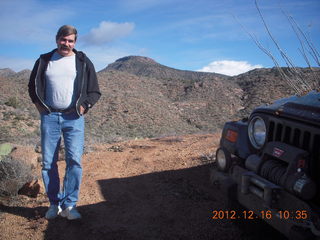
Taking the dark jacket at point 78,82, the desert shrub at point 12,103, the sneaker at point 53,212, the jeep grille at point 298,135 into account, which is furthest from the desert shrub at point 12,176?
the desert shrub at point 12,103

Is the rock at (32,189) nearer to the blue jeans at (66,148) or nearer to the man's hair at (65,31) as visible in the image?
Answer: the blue jeans at (66,148)

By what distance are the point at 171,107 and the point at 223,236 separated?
74.2 ft

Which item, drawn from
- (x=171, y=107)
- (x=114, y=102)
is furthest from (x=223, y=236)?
(x=171, y=107)

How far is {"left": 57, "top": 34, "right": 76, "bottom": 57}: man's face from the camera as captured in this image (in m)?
3.47

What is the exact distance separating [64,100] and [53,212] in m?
1.31

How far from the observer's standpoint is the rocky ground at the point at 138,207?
137 inches

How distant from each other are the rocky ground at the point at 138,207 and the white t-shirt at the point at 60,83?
1356 millimetres

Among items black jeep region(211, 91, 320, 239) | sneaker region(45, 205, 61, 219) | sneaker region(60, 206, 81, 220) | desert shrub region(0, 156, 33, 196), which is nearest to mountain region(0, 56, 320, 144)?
desert shrub region(0, 156, 33, 196)

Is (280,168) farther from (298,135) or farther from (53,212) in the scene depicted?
(53,212)

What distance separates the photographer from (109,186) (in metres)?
5.05

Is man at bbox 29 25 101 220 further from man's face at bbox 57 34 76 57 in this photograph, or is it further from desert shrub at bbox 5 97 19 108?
desert shrub at bbox 5 97 19 108

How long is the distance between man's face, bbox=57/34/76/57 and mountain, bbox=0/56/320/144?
10898mm

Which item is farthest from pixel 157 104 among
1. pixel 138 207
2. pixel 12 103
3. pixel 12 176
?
pixel 138 207

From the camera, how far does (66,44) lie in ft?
11.4
